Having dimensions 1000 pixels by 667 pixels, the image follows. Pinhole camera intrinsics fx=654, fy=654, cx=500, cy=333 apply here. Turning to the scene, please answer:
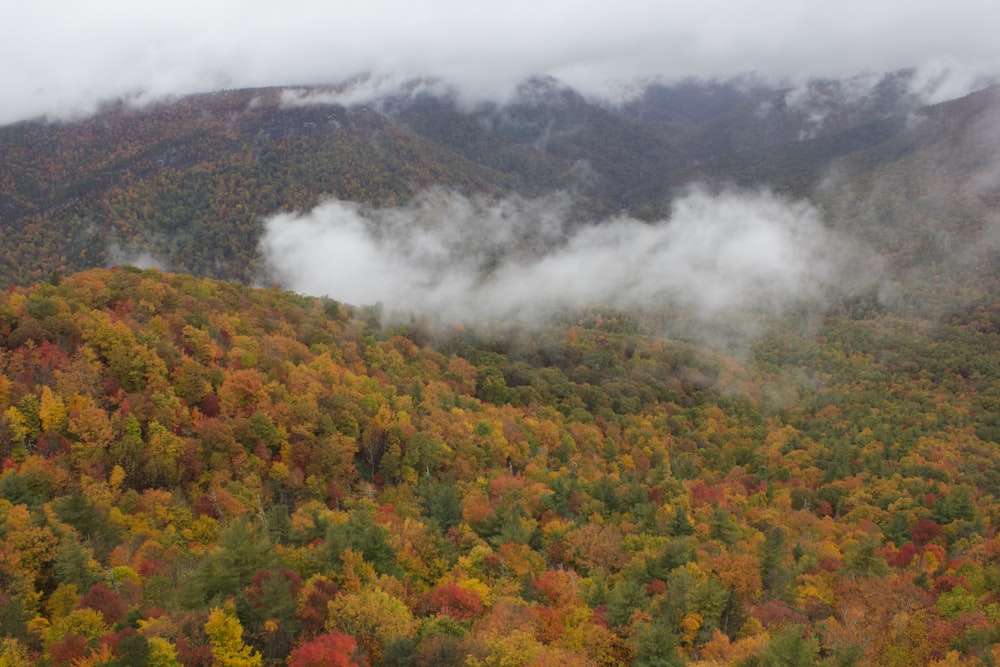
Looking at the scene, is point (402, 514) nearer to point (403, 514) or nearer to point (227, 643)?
point (403, 514)

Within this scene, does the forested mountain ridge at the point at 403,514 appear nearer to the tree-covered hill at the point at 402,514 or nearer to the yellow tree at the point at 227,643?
the yellow tree at the point at 227,643

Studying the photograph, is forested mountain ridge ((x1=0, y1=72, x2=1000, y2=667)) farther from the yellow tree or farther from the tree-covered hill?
the tree-covered hill

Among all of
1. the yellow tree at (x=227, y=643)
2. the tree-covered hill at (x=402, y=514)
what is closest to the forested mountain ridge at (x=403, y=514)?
the yellow tree at (x=227, y=643)

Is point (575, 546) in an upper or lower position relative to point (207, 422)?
lower

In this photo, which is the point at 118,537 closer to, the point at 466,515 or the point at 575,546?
the point at 466,515

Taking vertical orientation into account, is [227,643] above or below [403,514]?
above

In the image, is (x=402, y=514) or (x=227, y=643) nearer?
(x=227, y=643)

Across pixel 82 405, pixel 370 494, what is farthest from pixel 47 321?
pixel 370 494

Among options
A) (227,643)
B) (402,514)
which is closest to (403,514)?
(402,514)
